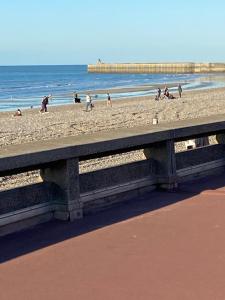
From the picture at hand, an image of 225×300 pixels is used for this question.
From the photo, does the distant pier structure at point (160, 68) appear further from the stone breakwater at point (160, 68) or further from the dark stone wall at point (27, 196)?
the dark stone wall at point (27, 196)

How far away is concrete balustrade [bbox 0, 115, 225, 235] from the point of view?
16.2 ft

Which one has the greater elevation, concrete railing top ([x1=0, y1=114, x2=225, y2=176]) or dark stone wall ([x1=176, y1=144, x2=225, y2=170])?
concrete railing top ([x1=0, y1=114, x2=225, y2=176])

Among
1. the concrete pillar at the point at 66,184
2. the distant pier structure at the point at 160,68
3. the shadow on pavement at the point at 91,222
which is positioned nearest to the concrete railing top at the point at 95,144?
the concrete pillar at the point at 66,184

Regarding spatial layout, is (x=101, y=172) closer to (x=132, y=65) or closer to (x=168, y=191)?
(x=168, y=191)

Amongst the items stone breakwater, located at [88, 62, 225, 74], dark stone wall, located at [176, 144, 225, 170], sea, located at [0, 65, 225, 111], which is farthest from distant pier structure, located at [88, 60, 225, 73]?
dark stone wall, located at [176, 144, 225, 170]

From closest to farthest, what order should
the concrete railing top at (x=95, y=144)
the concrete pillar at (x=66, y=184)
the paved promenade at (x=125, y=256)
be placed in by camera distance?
the paved promenade at (x=125, y=256), the concrete railing top at (x=95, y=144), the concrete pillar at (x=66, y=184)

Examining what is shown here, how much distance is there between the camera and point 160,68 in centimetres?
15850

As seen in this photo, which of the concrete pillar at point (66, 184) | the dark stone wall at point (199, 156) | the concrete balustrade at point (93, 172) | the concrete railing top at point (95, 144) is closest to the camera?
the concrete railing top at point (95, 144)

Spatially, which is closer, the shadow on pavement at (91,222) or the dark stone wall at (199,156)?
the shadow on pavement at (91,222)

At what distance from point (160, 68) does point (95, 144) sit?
155 metres

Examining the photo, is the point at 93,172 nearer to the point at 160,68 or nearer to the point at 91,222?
the point at 91,222

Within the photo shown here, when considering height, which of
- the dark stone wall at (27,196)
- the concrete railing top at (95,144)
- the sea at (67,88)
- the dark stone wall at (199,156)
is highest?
the concrete railing top at (95,144)

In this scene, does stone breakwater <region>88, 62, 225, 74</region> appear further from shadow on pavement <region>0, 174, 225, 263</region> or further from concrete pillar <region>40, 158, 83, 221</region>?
concrete pillar <region>40, 158, 83, 221</region>

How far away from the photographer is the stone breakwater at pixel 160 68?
5935 inches
